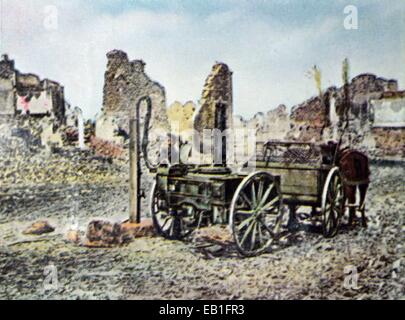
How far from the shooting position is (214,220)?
12.3ft

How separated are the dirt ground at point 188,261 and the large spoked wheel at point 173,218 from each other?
0.26 ft

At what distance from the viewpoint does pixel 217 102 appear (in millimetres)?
3896

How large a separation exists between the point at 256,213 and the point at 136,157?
1103mm

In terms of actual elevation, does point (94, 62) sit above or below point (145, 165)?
above

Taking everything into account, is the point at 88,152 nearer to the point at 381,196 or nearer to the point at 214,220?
the point at 214,220

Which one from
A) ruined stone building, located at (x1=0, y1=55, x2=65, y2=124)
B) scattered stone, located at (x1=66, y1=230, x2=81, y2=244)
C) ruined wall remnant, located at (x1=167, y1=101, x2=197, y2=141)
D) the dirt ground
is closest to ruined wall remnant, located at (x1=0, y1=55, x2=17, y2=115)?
ruined stone building, located at (x1=0, y1=55, x2=65, y2=124)

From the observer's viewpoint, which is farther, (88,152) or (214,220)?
(88,152)

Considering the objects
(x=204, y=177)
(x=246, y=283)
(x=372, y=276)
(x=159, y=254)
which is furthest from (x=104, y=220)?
(x=372, y=276)

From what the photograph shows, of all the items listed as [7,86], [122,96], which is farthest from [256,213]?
[7,86]

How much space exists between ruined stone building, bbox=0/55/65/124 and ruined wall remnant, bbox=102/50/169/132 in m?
0.40

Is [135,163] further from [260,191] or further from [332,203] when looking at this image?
[332,203]

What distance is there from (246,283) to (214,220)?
0.57m
